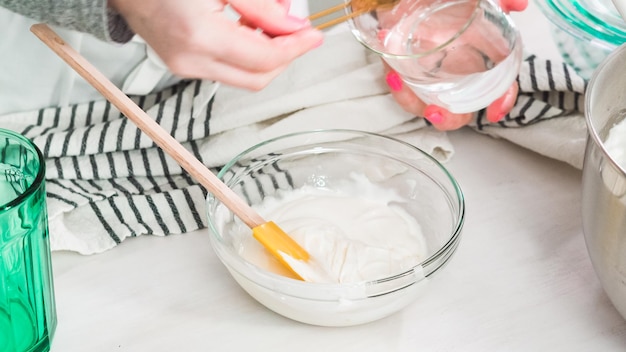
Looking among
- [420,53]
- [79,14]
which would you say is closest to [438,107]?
[420,53]

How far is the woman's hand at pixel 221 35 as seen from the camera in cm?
58

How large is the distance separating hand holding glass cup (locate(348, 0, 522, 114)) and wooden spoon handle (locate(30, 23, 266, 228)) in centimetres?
18

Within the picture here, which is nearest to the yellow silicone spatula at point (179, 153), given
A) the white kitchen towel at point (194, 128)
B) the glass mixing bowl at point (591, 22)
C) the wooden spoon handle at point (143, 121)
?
the wooden spoon handle at point (143, 121)

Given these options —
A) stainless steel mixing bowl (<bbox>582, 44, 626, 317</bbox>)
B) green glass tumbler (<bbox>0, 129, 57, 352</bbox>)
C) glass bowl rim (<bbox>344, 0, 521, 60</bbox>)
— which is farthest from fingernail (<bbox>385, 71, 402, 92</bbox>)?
green glass tumbler (<bbox>0, 129, 57, 352</bbox>)

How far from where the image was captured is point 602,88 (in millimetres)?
674

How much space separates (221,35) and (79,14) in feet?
0.46

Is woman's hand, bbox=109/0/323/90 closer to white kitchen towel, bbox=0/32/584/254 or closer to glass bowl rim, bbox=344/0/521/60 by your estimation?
glass bowl rim, bbox=344/0/521/60

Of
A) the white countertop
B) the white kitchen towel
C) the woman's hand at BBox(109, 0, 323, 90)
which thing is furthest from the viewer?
the white kitchen towel

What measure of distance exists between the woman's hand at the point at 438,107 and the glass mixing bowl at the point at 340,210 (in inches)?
2.8

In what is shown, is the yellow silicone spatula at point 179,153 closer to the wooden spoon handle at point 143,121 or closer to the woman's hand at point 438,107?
the wooden spoon handle at point 143,121

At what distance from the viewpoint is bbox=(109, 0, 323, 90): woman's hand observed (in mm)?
576

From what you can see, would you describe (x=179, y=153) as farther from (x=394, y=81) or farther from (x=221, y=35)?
(x=394, y=81)

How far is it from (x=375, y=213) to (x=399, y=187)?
1.9 inches

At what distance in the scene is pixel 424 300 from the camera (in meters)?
0.71
